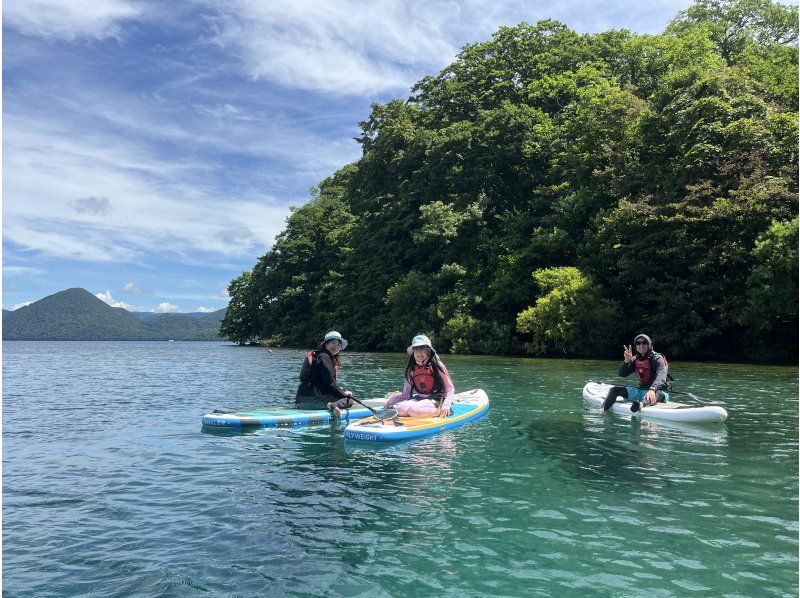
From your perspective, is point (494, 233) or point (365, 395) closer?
point (365, 395)

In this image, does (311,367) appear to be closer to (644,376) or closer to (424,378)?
(424,378)

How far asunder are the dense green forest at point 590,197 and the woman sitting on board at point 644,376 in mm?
14213

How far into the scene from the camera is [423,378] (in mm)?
12797

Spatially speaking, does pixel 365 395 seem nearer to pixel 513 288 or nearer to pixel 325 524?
pixel 325 524

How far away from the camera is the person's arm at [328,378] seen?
13.0 m

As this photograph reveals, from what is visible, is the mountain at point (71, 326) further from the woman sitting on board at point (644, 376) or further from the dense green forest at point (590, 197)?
the woman sitting on board at point (644, 376)

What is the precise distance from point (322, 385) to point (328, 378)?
26cm

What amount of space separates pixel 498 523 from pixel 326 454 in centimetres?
424

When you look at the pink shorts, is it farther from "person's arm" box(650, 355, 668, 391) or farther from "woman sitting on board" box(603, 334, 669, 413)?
"person's arm" box(650, 355, 668, 391)

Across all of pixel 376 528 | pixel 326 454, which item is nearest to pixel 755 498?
pixel 376 528

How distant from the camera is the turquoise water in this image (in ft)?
17.0

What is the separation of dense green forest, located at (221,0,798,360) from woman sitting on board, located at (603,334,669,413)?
14.2 meters

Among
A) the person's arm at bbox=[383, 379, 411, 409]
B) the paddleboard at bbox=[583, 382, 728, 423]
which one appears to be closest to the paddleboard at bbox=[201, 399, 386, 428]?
the person's arm at bbox=[383, 379, 411, 409]

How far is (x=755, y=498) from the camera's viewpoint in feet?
24.0
